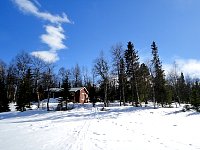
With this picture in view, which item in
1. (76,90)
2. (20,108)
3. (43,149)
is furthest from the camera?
(76,90)

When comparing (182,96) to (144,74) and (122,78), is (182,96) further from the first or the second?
(122,78)

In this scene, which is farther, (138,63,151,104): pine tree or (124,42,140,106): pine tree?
(138,63,151,104): pine tree

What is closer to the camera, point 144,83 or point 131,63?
point 131,63

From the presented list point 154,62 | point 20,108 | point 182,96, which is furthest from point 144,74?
point 182,96

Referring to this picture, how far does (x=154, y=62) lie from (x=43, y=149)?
44048mm

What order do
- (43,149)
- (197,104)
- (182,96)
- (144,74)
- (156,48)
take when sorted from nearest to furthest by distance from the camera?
(43,149) < (197,104) < (156,48) < (144,74) < (182,96)

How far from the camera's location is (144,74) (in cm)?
5994

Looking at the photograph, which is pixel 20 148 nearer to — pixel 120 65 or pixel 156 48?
pixel 120 65

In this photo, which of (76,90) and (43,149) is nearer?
(43,149)

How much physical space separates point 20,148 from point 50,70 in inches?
1594

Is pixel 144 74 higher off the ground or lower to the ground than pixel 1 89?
higher

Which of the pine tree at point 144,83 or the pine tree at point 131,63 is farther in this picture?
the pine tree at point 144,83

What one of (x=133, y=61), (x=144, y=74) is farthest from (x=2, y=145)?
(x=144, y=74)

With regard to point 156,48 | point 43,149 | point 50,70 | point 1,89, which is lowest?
point 43,149
